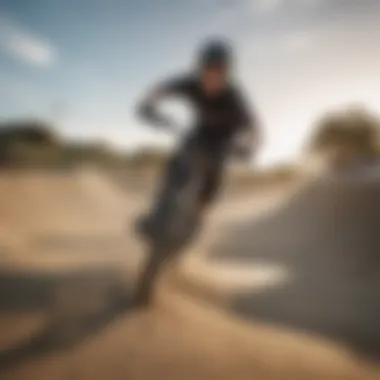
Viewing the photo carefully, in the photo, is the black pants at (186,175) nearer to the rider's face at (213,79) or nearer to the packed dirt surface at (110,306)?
the packed dirt surface at (110,306)

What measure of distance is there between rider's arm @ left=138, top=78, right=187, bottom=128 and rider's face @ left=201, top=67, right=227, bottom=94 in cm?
9

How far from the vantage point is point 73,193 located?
7.47 ft

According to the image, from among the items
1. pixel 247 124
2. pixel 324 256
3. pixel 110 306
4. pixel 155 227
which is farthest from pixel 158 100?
pixel 324 256

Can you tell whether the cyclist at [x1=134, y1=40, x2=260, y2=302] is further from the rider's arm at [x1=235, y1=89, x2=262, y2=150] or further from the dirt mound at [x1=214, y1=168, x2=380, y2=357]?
the dirt mound at [x1=214, y1=168, x2=380, y2=357]

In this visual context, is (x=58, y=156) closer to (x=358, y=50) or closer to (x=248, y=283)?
(x=248, y=283)

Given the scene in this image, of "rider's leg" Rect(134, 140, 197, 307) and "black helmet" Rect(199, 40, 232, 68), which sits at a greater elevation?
"black helmet" Rect(199, 40, 232, 68)

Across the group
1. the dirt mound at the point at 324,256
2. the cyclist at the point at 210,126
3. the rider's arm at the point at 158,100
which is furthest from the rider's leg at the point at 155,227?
the dirt mound at the point at 324,256

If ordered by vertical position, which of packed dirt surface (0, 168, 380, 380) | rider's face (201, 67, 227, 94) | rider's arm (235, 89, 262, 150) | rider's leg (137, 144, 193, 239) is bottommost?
packed dirt surface (0, 168, 380, 380)

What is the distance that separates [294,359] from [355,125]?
126 cm

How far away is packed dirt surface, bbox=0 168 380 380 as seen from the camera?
1334mm

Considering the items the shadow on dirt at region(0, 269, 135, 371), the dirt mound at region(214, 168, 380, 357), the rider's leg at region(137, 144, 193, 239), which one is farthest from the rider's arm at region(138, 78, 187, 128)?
the dirt mound at region(214, 168, 380, 357)

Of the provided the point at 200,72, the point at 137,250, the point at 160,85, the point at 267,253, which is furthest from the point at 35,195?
the point at 267,253

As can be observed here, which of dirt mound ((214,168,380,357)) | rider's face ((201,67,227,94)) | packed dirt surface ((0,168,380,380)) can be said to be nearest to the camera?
packed dirt surface ((0,168,380,380))

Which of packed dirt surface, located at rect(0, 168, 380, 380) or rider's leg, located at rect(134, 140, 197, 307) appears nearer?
packed dirt surface, located at rect(0, 168, 380, 380)
